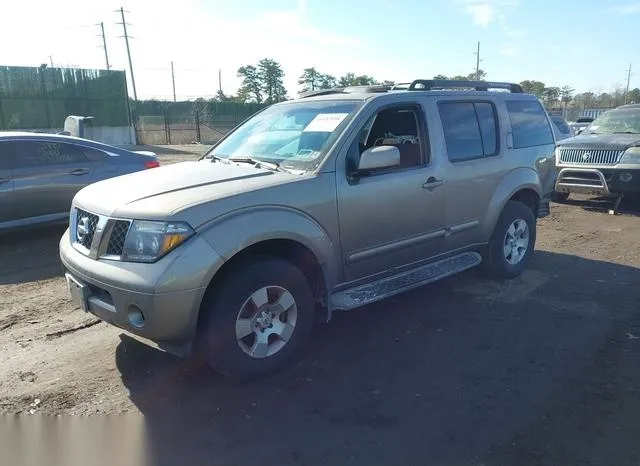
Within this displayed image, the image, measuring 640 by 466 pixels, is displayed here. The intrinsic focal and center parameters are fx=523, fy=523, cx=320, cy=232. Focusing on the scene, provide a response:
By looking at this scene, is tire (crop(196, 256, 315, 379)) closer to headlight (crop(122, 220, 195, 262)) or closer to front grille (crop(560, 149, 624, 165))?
headlight (crop(122, 220, 195, 262))

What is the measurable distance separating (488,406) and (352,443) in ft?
3.08

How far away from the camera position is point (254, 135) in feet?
15.7

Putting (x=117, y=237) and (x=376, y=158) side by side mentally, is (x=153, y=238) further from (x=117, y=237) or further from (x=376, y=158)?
(x=376, y=158)

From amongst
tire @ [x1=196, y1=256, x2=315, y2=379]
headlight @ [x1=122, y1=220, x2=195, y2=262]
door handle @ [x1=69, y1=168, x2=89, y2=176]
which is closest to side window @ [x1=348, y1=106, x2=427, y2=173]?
tire @ [x1=196, y1=256, x2=315, y2=379]

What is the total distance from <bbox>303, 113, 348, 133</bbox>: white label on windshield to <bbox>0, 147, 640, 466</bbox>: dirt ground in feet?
5.56

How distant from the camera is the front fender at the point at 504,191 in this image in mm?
5348

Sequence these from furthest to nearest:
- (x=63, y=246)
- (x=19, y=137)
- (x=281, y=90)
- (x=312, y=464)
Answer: (x=281, y=90) → (x=19, y=137) → (x=63, y=246) → (x=312, y=464)

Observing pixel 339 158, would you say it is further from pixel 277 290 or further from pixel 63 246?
pixel 63 246

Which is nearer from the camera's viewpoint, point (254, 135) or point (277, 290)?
point (277, 290)

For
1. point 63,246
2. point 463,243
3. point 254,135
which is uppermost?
point 254,135

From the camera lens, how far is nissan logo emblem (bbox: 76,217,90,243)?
3.65m

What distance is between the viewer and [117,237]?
3.33 metres

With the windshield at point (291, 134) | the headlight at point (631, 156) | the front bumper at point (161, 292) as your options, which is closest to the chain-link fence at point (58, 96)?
the windshield at point (291, 134)

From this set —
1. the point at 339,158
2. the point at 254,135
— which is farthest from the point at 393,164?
the point at 254,135
